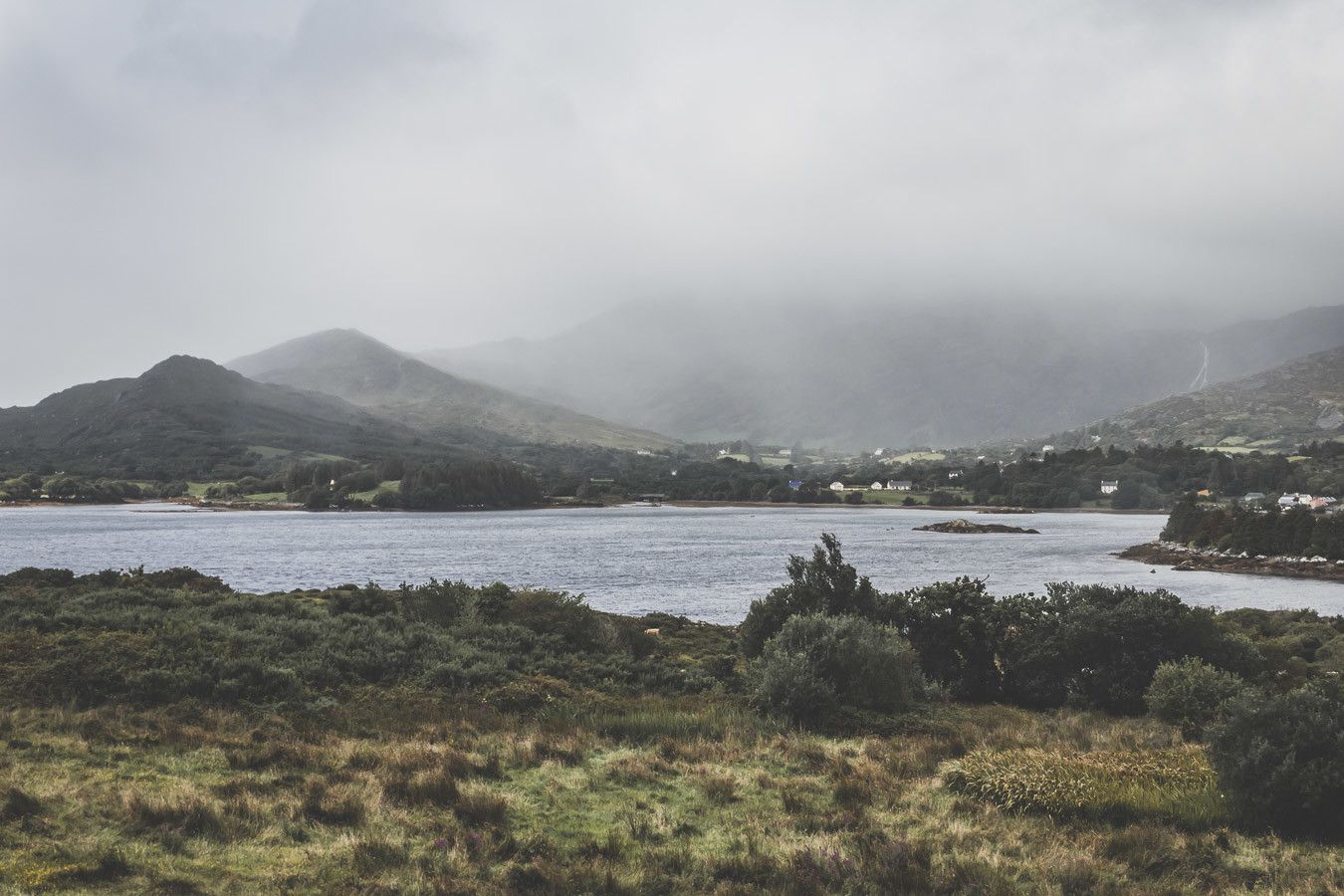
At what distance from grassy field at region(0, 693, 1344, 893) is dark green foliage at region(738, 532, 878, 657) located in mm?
11559

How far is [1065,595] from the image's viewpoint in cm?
2816

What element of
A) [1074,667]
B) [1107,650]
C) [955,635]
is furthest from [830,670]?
[1107,650]

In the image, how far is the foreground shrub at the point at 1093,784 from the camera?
11.5m

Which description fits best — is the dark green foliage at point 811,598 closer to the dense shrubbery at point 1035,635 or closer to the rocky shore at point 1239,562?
the dense shrubbery at point 1035,635

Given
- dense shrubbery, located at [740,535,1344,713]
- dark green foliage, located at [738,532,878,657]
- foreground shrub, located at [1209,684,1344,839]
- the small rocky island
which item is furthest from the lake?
foreground shrub, located at [1209,684,1344,839]

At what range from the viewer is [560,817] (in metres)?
11.0

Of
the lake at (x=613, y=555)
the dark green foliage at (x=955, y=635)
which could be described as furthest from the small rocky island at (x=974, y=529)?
the dark green foliage at (x=955, y=635)

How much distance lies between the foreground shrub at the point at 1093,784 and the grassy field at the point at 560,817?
6 cm

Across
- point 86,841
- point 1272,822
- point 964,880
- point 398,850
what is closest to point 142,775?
point 86,841

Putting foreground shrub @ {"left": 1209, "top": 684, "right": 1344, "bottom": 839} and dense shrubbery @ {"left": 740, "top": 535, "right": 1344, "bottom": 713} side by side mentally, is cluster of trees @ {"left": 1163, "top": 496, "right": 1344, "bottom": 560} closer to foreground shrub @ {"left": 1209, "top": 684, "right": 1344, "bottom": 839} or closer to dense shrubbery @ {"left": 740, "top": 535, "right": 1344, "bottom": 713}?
dense shrubbery @ {"left": 740, "top": 535, "right": 1344, "bottom": 713}

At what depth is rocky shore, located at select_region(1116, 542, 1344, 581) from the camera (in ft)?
304

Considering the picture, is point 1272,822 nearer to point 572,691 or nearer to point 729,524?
point 572,691

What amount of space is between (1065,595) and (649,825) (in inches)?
860

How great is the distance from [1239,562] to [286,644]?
357 ft
